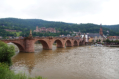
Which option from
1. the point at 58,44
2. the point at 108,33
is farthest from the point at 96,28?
the point at 58,44

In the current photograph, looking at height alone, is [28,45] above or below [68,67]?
above

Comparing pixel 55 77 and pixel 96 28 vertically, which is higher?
pixel 96 28

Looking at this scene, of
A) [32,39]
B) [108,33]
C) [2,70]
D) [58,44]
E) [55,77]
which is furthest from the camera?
[108,33]

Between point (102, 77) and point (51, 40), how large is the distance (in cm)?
3510

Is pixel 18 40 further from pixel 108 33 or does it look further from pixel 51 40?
pixel 108 33

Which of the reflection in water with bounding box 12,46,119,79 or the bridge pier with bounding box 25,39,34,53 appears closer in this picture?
the reflection in water with bounding box 12,46,119,79

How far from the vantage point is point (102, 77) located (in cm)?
1523

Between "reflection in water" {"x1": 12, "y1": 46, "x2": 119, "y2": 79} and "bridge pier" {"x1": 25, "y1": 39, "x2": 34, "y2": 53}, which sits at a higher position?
"bridge pier" {"x1": 25, "y1": 39, "x2": 34, "y2": 53}

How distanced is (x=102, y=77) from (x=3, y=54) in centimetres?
1393

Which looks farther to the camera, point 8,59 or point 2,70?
point 8,59

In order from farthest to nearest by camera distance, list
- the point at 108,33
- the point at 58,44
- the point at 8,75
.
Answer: the point at 108,33
the point at 58,44
the point at 8,75

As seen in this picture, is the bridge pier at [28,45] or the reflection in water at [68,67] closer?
the reflection in water at [68,67]

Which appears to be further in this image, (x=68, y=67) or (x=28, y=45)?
(x=28, y=45)

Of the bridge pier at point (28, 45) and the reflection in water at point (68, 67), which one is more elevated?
the bridge pier at point (28, 45)
